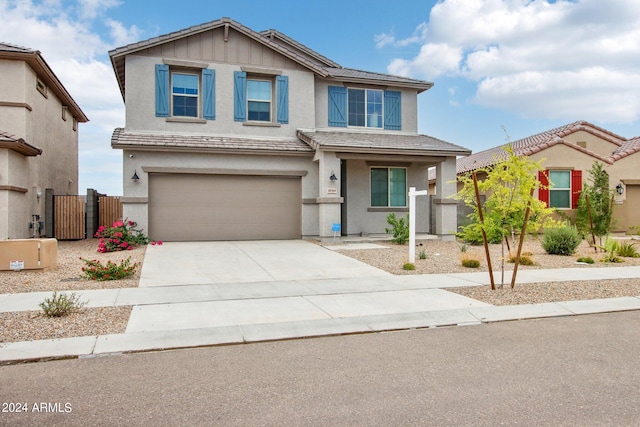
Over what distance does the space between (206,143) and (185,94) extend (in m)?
2.35

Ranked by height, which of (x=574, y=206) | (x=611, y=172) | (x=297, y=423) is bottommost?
(x=297, y=423)

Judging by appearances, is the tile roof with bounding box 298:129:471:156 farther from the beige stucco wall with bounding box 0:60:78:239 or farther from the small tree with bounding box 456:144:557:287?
the beige stucco wall with bounding box 0:60:78:239

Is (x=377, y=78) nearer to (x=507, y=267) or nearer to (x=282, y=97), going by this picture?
(x=282, y=97)

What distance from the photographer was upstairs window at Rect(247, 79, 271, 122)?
61.1 ft

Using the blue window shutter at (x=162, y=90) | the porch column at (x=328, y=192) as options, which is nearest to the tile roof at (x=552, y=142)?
the porch column at (x=328, y=192)

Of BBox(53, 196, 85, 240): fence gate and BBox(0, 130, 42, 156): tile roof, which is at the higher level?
BBox(0, 130, 42, 156): tile roof

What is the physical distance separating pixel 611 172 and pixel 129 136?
2121 centimetres

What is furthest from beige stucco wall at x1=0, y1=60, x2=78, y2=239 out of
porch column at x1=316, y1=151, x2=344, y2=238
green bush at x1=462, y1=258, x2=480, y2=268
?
green bush at x1=462, y1=258, x2=480, y2=268

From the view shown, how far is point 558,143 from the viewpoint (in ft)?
72.9

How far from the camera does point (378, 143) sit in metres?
17.9

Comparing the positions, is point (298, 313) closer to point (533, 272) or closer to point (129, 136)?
point (533, 272)

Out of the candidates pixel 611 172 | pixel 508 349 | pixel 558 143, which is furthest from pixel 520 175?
pixel 611 172

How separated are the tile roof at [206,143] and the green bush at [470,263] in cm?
770

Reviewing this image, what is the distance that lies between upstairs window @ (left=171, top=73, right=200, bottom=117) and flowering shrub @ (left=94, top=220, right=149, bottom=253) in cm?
458
